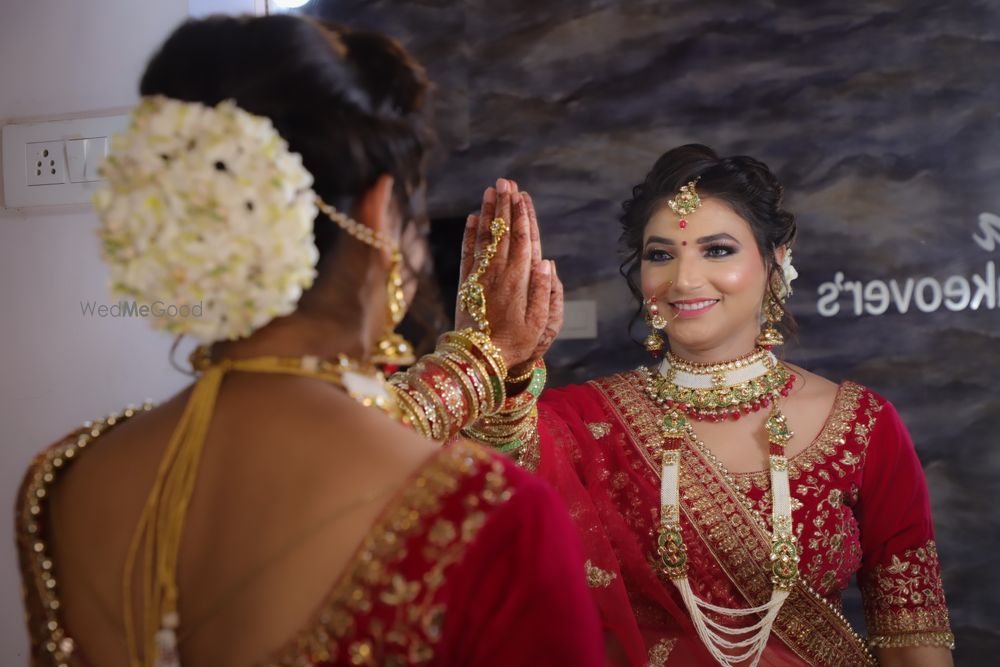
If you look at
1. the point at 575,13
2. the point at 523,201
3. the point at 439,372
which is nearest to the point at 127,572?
the point at 439,372

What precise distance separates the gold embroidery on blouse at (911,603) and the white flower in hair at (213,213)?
1.54 m

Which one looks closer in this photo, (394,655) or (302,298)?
(394,655)

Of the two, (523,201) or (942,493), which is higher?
(523,201)

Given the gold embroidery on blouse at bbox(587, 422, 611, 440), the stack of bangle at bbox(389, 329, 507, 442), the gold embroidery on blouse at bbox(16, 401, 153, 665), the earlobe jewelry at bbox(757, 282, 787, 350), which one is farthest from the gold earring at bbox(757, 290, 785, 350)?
the gold embroidery on blouse at bbox(16, 401, 153, 665)

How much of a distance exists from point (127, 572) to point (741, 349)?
5.00 ft

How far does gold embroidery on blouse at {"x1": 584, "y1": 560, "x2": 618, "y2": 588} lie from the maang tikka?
990 mm

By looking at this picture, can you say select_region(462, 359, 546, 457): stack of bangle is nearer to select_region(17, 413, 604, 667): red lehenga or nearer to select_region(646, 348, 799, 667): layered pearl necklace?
select_region(646, 348, 799, 667): layered pearl necklace

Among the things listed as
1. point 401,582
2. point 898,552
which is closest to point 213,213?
point 401,582

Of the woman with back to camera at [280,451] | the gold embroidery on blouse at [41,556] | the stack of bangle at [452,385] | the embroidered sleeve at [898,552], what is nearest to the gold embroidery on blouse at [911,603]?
the embroidered sleeve at [898,552]

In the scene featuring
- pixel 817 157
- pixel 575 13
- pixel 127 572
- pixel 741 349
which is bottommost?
pixel 741 349

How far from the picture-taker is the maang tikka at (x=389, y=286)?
3.02ft

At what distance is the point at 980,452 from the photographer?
265cm

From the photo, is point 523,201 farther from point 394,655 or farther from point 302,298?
point 394,655

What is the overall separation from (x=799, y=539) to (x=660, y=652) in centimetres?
36
